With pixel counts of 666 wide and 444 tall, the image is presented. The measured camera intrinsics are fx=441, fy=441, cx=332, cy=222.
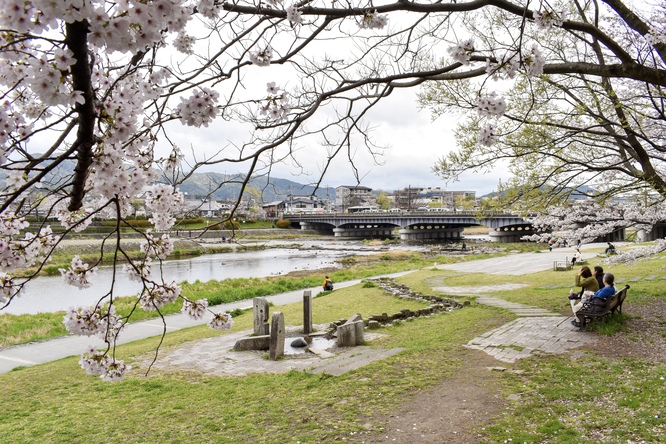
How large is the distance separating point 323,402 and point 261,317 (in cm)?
543

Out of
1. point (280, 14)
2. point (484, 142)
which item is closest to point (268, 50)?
point (280, 14)

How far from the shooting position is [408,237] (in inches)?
2901

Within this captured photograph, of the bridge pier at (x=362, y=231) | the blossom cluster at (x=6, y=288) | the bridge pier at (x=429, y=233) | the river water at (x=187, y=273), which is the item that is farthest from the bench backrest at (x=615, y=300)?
the bridge pier at (x=362, y=231)

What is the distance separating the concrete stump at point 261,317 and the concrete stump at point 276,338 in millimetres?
1870

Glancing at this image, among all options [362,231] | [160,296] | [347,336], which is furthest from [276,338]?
[362,231]

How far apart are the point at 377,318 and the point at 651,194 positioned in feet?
23.9

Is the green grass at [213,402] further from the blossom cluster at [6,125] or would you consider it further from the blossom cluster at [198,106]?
the blossom cluster at [6,125]

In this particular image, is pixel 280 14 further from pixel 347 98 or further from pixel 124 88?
pixel 124 88

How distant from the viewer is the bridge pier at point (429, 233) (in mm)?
73500

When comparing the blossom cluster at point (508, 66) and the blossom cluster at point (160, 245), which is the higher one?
the blossom cluster at point (508, 66)

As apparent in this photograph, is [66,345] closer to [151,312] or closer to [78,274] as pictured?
[151,312]

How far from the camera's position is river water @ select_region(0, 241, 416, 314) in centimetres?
2348

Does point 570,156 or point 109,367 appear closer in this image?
point 109,367

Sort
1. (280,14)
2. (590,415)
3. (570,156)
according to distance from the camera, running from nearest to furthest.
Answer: (280,14), (590,415), (570,156)
